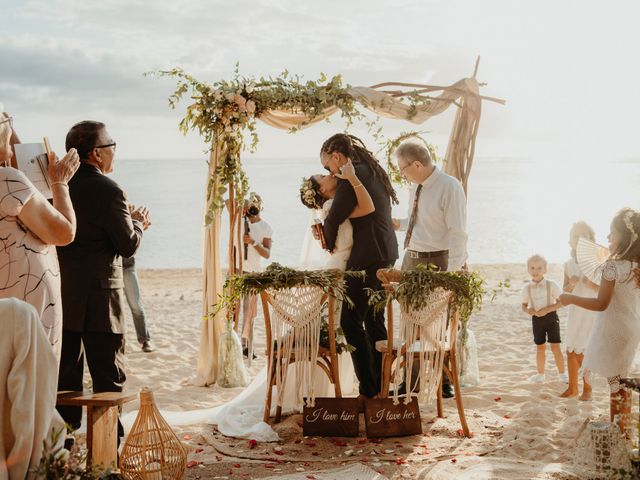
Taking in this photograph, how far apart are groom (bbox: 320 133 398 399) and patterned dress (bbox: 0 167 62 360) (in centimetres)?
233

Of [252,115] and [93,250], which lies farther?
[252,115]

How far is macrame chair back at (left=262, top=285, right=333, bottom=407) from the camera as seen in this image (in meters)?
4.91

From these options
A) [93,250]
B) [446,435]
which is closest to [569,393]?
[446,435]

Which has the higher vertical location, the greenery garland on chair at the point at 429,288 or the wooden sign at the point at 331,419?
the greenery garland on chair at the point at 429,288

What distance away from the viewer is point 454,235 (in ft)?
18.5

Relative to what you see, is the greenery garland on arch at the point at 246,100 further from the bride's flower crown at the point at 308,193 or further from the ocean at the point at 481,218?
the ocean at the point at 481,218

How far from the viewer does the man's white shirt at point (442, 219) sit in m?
5.60

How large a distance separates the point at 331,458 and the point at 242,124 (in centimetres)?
314

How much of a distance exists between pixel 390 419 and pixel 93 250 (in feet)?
7.38

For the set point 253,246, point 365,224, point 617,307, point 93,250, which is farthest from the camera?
point 253,246

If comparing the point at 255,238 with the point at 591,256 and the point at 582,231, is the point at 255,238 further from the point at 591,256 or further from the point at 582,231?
the point at 591,256

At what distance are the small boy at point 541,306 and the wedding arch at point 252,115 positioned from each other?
3.51ft

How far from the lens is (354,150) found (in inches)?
217

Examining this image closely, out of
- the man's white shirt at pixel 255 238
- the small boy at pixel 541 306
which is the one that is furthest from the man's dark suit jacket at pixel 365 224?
the man's white shirt at pixel 255 238
